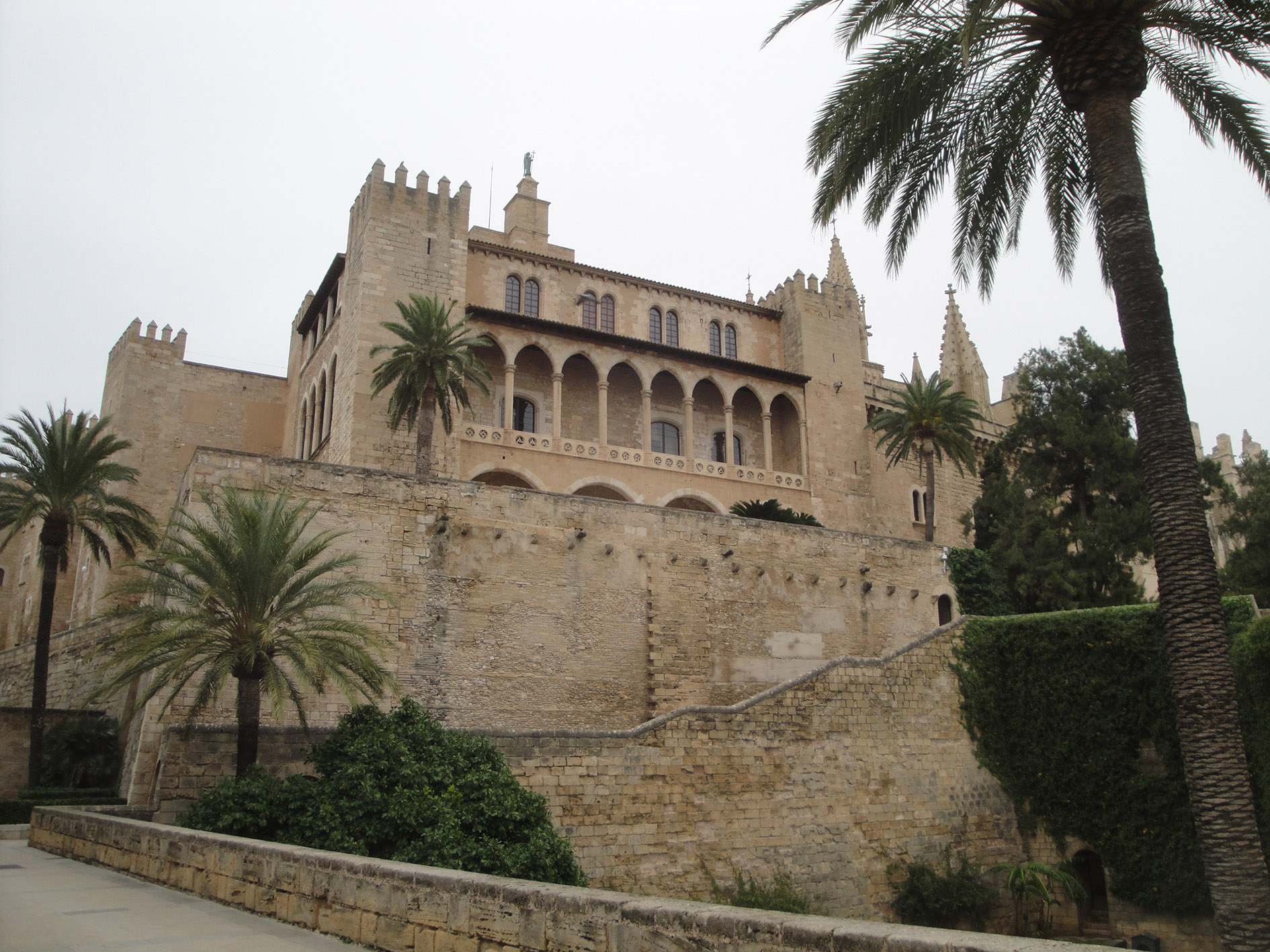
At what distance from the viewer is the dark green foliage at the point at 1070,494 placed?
28953mm

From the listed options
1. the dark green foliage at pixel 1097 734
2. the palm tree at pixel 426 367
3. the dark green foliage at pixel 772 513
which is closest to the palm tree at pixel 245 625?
the palm tree at pixel 426 367

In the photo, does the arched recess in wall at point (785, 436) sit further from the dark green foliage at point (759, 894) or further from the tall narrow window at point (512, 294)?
the dark green foliage at point (759, 894)

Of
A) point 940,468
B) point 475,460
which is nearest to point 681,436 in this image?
point 475,460

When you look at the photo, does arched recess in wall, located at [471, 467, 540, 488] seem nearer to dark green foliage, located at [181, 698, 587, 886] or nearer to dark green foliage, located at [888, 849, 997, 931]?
dark green foliage, located at [888, 849, 997, 931]

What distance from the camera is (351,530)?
67.8ft

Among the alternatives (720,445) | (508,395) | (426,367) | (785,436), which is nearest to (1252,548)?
(785,436)

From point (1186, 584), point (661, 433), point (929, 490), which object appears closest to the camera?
point (1186, 584)

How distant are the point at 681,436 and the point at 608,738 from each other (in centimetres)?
2010

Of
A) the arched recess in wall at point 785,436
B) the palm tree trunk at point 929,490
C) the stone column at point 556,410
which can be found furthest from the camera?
the arched recess in wall at point 785,436

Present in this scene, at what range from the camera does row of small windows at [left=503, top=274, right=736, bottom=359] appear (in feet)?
114

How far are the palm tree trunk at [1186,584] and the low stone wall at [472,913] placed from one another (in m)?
7.85

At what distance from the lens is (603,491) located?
33188 millimetres

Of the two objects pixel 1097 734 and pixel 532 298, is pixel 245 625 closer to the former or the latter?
pixel 1097 734

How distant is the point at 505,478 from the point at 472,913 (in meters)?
25.5
